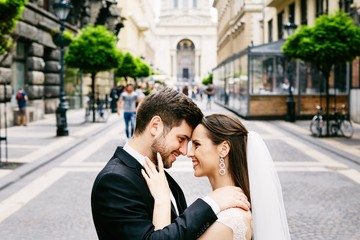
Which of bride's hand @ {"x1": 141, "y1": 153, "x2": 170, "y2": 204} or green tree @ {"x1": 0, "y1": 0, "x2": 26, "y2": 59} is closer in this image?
bride's hand @ {"x1": 141, "y1": 153, "x2": 170, "y2": 204}

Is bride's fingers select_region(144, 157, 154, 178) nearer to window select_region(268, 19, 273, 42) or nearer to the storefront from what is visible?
the storefront

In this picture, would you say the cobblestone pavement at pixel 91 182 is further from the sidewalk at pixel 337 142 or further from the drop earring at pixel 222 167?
the drop earring at pixel 222 167

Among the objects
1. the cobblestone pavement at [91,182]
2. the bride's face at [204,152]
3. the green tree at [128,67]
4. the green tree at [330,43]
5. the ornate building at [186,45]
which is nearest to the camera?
the bride's face at [204,152]

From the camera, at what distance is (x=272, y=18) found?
44281 mm

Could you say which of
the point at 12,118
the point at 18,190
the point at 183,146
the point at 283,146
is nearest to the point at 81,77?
the point at 12,118

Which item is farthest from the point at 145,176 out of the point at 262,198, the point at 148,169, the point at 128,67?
the point at 128,67

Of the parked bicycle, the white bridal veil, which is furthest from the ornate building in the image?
the white bridal veil

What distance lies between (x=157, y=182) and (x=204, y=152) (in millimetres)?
253

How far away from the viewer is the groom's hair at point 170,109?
8.47 feet

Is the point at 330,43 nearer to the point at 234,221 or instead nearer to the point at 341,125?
the point at 341,125

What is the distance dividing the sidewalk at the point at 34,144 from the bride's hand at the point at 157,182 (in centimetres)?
800

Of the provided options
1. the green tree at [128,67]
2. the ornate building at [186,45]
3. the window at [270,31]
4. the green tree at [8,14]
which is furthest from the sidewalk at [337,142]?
the ornate building at [186,45]

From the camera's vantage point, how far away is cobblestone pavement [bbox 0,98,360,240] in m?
7.32

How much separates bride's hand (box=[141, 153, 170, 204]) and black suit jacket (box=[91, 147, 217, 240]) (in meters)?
0.03
